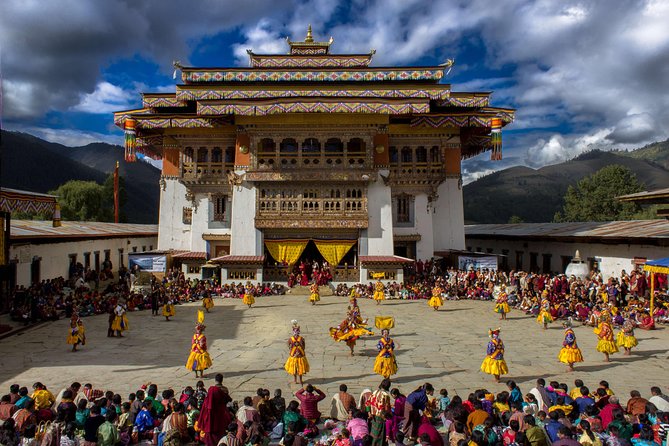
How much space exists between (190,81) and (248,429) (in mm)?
27535

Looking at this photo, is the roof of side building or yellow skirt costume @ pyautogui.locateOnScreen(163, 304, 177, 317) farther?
the roof of side building

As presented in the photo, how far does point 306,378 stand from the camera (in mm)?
11133

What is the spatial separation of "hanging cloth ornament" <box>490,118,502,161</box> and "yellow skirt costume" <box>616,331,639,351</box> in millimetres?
15955

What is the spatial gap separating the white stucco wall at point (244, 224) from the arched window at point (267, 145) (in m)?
2.67

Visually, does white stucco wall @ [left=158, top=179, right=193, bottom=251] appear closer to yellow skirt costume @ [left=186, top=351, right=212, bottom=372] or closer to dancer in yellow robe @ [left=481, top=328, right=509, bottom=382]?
yellow skirt costume @ [left=186, top=351, right=212, bottom=372]

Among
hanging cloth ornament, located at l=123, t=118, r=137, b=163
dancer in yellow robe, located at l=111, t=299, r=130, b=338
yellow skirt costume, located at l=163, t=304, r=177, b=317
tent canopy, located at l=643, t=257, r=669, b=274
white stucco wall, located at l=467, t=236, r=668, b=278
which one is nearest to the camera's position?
dancer in yellow robe, located at l=111, t=299, r=130, b=338

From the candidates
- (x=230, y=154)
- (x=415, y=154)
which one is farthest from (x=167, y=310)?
(x=415, y=154)

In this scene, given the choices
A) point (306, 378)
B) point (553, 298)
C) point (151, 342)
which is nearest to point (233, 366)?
point (306, 378)

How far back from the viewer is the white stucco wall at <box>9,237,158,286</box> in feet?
70.1

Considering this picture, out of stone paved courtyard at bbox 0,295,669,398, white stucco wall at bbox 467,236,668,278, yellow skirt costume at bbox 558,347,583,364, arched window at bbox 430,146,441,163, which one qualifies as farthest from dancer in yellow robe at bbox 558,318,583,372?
arched window at bbox 430,146,441,163

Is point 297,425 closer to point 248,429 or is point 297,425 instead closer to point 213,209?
point 248,429

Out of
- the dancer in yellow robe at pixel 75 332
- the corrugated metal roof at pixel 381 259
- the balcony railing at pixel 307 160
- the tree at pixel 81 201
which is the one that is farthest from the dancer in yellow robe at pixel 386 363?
the tree at pixel 81 201

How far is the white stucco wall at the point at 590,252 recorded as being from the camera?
21.2 m

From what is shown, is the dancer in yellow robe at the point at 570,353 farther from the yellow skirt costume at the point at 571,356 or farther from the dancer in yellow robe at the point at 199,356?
the dancer in yellow robe at the point at 199,356
